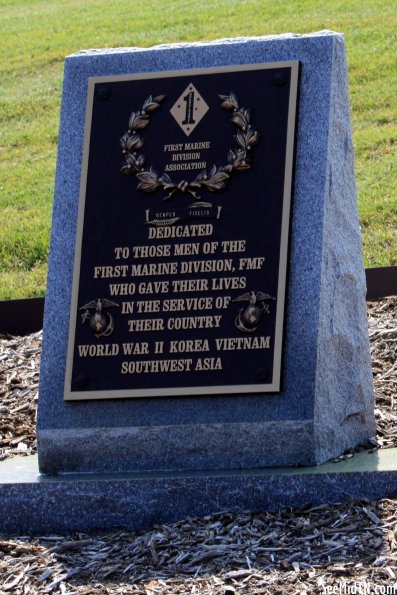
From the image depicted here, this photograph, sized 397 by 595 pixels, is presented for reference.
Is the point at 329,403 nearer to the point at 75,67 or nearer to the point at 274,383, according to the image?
the point at 274,383

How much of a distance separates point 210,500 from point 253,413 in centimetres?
45

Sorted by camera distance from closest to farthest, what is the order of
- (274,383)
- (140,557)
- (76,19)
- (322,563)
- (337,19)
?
(322,563) < (140,557) < (274,383) < (337,19) < (76,19)

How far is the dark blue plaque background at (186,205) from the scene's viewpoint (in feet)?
18.5

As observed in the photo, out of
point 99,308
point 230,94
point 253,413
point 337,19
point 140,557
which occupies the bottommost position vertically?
point 140,557

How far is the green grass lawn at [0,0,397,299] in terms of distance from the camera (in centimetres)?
1023

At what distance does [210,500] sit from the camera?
17.5ft

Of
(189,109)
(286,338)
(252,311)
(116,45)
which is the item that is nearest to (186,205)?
(189,109)

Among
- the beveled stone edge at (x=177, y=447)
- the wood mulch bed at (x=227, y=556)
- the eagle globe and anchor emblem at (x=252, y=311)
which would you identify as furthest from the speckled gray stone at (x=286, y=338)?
the wood mulch bed at (x=227, y=556)

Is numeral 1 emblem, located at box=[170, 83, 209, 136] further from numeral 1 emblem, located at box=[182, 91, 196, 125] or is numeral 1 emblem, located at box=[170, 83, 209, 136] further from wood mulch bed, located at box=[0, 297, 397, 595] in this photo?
wood mulch bed, located at box=[0, 297, 397, 595]

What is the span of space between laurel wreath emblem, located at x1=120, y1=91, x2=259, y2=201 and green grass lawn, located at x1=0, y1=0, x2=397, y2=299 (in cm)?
340

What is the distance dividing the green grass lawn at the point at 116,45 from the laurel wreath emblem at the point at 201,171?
3.40m

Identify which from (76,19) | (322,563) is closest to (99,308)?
(322,563)

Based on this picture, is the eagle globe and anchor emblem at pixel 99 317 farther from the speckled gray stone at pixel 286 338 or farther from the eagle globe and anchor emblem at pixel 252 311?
the eagle globe and anchor emblem at pixel 252 311

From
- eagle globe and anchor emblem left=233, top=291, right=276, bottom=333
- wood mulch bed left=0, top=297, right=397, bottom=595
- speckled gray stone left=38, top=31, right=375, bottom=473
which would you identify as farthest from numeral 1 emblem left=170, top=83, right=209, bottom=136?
wood mulch bed left=0, top=297, right=397, bottom=595
